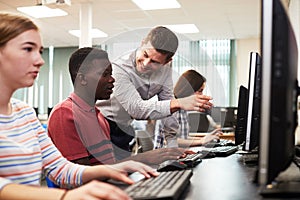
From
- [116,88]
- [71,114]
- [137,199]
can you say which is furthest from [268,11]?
[116,88]

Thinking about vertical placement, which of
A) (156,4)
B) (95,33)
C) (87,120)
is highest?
(156,4)

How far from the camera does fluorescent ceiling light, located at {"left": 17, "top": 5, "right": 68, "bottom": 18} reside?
4.81m

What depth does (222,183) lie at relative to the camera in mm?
958

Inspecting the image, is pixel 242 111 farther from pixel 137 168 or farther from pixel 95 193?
pixel 95 193

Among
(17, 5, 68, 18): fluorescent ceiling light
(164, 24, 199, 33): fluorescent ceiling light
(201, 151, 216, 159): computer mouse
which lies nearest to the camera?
(201, 151, 216, 159): computer mouse

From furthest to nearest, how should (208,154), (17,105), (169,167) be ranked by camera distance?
(208,154)
(169,167)
(17,105)

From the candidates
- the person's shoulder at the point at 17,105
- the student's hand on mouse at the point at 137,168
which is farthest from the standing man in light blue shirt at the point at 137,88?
the person's shoulder at the point at 17,105

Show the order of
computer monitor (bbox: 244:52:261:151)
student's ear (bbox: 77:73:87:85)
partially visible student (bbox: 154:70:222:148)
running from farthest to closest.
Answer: partially visible student (bbox: 154:70:222:148), student's ear (bbox: 77:73:87:85), computer monitor (bbox: 244:52:261:151)

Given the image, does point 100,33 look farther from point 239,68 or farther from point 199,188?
point 199,188

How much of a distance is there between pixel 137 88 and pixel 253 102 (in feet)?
2.68

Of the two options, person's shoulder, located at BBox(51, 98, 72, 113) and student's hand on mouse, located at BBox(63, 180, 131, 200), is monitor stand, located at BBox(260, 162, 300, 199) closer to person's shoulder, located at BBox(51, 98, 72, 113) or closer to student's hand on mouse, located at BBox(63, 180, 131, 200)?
student's hand on mouse, located at BBox(63, 180, 131, 200)

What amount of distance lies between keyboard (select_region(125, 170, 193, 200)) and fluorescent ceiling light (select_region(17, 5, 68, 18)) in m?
4.30

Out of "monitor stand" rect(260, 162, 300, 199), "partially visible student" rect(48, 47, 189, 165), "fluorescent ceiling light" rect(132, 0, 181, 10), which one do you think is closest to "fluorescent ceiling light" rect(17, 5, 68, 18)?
"fluorescent ceiling light" rect(132, 0, 181, 10)

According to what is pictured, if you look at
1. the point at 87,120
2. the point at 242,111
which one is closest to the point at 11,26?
the point at 87,120
